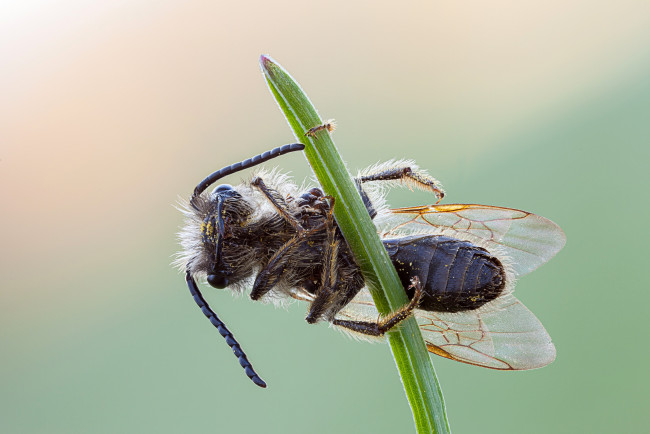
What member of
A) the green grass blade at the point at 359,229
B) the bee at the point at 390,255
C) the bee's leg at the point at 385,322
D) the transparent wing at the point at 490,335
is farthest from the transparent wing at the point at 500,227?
the green grass blade at the point at 359,229

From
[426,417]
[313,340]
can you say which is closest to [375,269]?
[426,417]

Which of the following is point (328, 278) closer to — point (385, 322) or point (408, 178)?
point (385, 322)

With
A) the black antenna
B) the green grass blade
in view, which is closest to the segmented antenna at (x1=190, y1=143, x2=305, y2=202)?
the black antenna

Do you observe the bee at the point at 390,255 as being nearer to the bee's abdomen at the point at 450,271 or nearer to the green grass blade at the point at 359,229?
the bee's abdomen at the point at 450,271

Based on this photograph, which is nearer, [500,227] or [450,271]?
[450,271]

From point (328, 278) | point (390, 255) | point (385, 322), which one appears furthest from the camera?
point (390, 255)

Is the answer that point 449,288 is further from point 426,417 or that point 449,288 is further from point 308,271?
point 426,417

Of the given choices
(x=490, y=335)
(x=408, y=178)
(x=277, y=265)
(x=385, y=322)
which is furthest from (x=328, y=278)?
(x=490, y=335)
